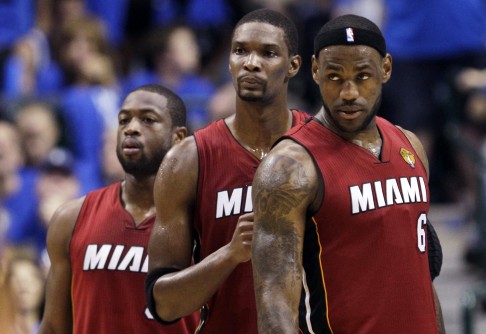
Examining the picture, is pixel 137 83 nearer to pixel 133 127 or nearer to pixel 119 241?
pixel 133 127

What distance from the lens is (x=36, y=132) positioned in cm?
1009

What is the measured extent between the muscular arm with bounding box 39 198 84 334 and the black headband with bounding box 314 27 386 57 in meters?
1.90

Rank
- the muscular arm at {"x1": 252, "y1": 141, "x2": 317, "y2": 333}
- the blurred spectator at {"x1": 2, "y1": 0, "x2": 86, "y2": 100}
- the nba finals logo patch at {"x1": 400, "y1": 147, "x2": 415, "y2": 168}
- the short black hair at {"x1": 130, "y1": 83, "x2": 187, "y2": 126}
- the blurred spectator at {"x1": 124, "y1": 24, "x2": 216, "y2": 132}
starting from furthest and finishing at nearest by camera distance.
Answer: the blurred spectator at {"x1": 124, "y1": 24, "x2": 216, "y2": 132}, the blurred spectator at {"x1": 2, "y1": 0, "x2": 86, "y2": 100}, the short black hair at {"x1": 130, "y1": 83, "x2": 187, "y2": 126}, the nba finals logo patch at {"x1": 400, "y1": 147, "x2": 415, "y2": 168}, the muscular arm at {"x1": 252, "y1": 141, "x2": 317, "y2": 333}

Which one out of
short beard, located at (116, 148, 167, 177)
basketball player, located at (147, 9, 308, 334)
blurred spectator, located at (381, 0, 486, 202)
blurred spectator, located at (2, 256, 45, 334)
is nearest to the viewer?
basketball player, located at (147, 9, 308, 334)

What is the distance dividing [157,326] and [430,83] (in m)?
5.63

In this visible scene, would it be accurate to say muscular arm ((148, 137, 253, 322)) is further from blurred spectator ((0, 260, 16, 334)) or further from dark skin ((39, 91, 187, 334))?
blurred spectator ((0, 260, 16, 334))

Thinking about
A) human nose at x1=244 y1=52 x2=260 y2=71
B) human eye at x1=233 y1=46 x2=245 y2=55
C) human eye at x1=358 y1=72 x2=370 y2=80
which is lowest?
human eye at x1=358 y1=72 x2=370 y2=80

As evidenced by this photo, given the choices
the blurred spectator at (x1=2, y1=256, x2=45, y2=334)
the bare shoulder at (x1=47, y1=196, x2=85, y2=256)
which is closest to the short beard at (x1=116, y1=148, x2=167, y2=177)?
the bare shoulder at (x1=47, y1=196, x2=85, y2=256)

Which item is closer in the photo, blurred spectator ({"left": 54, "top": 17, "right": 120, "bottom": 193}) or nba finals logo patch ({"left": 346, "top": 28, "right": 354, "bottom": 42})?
nba finals logo patch ({"left": 346, "top": 28, "right": 354, "bottom": 42})

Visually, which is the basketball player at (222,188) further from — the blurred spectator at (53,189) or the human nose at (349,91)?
the blurred spectator at (53,189)

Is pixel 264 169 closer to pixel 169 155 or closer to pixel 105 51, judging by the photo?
pixel 169 155

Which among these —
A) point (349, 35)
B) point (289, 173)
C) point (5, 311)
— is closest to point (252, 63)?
point (349, 35)

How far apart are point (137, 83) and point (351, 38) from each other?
22.1 feet

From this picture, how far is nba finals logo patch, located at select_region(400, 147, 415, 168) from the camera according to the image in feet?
16.6
